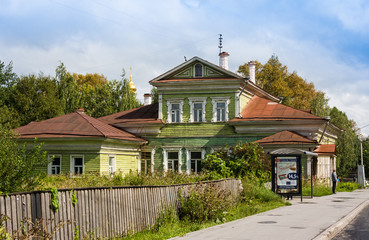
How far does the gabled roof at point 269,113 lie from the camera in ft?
120

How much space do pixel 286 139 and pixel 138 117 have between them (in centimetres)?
1252

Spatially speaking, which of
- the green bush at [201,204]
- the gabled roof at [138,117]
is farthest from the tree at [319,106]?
the green bush at [201,204]

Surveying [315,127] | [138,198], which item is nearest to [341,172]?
[315,127]

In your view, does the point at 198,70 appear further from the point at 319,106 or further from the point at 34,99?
the point at 34,99

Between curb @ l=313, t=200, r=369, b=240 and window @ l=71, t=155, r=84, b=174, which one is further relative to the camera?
window @ l=71, t=155, r=84, b=174

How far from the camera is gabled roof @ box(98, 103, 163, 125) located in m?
39.2

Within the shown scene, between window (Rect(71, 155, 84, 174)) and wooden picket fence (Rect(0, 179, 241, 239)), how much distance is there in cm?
2040

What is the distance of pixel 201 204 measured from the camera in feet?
47.1

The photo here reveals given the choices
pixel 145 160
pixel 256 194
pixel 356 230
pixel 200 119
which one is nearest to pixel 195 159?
pixel 200 119

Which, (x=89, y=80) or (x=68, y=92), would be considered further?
(x=89, y=80)

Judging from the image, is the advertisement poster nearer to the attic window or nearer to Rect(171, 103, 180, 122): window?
the attic window

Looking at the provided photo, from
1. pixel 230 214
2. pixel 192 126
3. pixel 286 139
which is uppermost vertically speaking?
pixel 192 126

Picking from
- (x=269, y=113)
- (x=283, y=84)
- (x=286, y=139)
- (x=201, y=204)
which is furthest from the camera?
(x=283, y=84)

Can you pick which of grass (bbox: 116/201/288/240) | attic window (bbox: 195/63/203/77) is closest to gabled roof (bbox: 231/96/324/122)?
attic window (bbox: 195/63/203/77)
